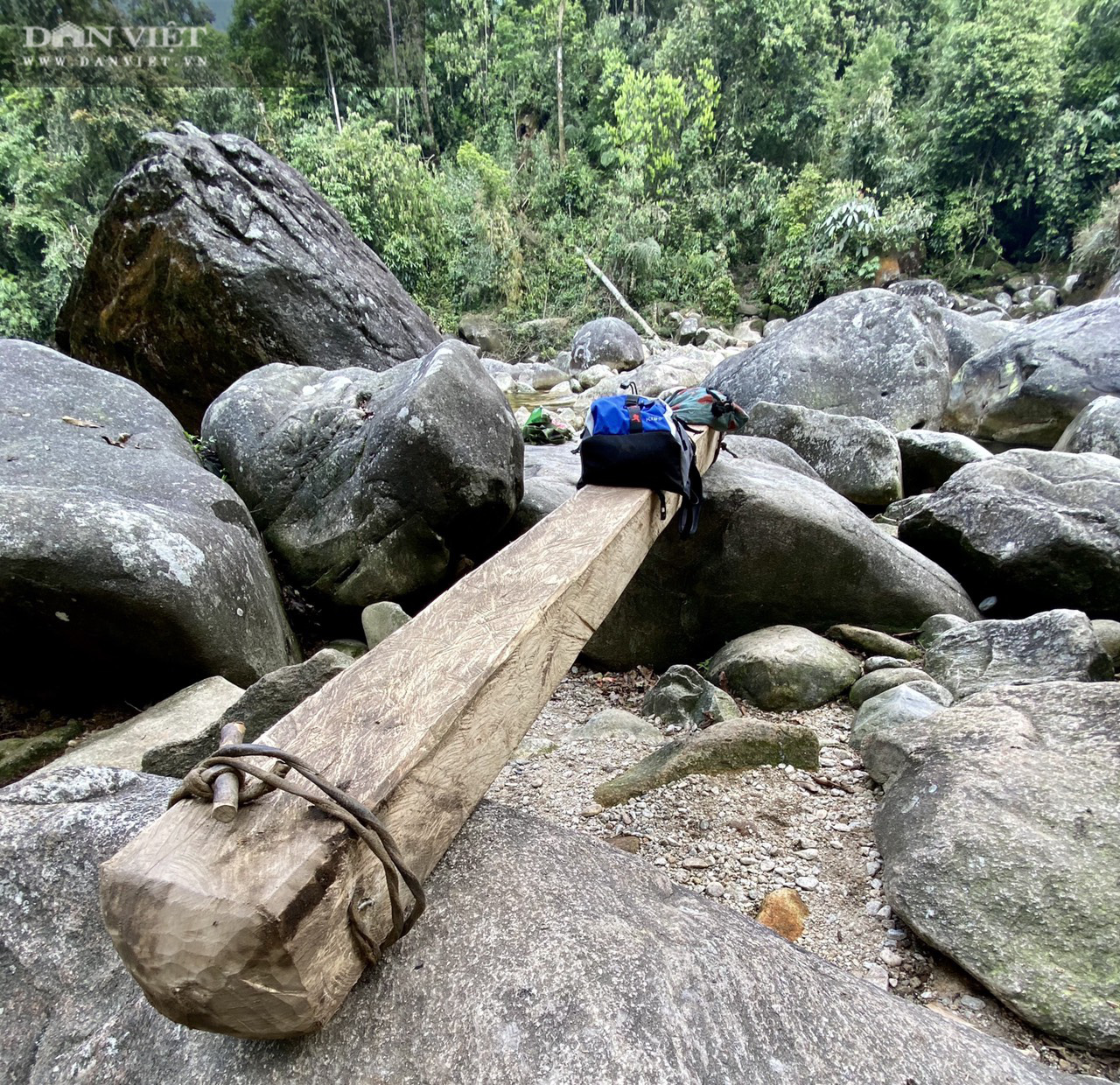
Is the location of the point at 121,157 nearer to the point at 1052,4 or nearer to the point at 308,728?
the point at 308,728

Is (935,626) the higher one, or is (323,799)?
(323,799)

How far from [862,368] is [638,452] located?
5381 millimetres

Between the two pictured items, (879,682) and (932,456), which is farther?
(932,456)

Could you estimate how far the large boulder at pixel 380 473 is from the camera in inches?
142

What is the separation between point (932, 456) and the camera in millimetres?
5605

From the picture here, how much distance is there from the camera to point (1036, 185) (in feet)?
64.6

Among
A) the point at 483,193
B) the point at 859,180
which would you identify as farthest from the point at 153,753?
the point at 859,180

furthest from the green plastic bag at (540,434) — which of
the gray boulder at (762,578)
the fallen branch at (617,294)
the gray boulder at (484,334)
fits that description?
the fallen branch at (617,294)

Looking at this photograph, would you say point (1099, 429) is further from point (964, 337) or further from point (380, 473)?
point (380, 473)

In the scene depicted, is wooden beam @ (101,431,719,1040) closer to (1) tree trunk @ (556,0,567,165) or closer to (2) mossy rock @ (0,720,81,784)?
(2) mossy rock @ (0,720,81,784)

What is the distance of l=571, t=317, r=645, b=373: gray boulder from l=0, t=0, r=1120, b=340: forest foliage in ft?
11.4

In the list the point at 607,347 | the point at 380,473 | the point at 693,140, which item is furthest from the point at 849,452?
the point at 693,140

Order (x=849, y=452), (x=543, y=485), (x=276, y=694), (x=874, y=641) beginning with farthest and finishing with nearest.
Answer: (x=849, y=452)
(x=543, y=485)
(x=874, y=641)
(x=276, y=694)

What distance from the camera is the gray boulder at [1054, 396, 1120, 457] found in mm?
5711
